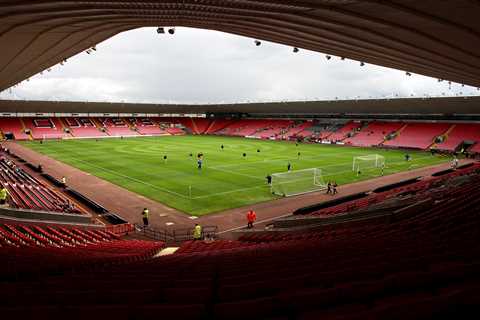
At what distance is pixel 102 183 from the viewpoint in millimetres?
31719

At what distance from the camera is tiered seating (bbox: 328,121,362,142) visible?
242 feet

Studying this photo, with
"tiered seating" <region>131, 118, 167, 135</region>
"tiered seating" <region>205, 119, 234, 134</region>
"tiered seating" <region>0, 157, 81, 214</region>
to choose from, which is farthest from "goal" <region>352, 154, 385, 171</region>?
"tiered seating" <region>205, 119, 234, 134</region>

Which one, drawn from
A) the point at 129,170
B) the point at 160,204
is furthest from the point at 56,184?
the point at 160,204

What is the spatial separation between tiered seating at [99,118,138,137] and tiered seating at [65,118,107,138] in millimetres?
2618

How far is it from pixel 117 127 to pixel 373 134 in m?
62.5

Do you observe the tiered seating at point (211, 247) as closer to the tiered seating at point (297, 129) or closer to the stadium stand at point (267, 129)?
the stadium stand at point (267, 129)

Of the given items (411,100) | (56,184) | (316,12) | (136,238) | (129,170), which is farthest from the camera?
(411,100)

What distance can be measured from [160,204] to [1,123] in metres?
69.4

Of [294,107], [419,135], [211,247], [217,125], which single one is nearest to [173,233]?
[211,247]

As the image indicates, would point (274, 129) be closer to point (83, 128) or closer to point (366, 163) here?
point (366, 163)

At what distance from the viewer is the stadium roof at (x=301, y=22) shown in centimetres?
838

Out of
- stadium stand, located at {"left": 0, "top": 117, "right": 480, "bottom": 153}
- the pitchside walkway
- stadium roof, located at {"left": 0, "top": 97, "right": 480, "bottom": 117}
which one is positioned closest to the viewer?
the pitchside walkway

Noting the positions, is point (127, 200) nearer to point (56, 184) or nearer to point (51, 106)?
point (56, 184)

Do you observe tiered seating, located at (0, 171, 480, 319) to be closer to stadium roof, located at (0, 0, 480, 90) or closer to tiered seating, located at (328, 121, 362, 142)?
stadium roof, located at (0, 0, 480, 90)
